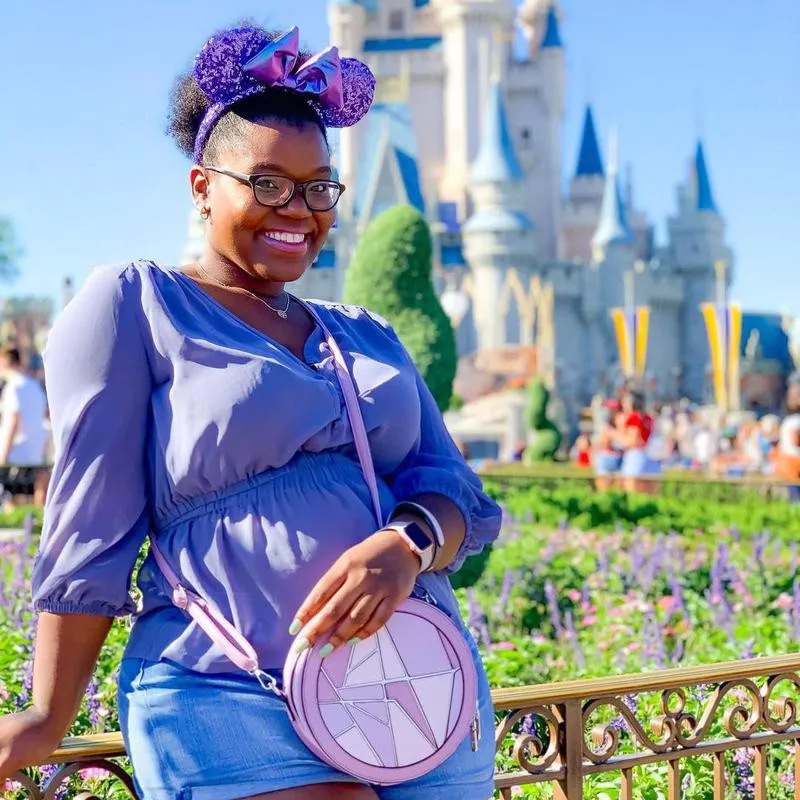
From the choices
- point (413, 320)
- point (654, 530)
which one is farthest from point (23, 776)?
point (654, 530)

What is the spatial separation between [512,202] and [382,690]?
49.8 metres

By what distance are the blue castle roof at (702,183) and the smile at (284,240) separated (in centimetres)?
5876

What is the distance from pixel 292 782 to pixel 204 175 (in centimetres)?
80

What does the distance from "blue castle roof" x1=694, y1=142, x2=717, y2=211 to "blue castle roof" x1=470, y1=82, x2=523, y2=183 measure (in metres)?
11.5

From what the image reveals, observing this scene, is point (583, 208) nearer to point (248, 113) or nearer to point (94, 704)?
point (94, 704)

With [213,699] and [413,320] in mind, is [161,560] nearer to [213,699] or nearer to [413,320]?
[213,699]

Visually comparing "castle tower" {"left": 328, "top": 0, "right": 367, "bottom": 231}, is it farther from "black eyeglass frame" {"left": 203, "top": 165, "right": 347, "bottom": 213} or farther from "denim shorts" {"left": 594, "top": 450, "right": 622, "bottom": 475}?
"black eyeglass frame" {"left": 203, "top": 165, "right": 347, "bottom": 213}

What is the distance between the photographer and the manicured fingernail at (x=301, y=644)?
1429 mm

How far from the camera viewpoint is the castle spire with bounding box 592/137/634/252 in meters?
54.0

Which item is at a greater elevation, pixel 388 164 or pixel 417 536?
pixel 388 164

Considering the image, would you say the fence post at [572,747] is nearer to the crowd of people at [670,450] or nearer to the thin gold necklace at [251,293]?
the thin gold necklace at [251,293]

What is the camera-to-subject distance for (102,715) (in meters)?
2.88

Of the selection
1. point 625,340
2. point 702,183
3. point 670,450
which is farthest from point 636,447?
point 702,183

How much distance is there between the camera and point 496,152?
5072 centimetres
